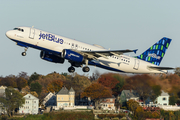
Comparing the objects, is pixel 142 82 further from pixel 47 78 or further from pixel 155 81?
pixel 47 78

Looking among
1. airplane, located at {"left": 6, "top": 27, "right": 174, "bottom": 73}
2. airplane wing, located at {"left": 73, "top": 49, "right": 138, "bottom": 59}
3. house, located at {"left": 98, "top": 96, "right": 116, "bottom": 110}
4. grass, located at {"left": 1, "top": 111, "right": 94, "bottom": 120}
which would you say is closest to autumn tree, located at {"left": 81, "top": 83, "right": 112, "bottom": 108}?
house, located at {"left": 98, "top": 96, "right": 116, "bottom": 110}

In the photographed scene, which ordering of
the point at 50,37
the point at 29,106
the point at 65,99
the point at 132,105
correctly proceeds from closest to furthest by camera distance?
the point at 50,37, the point at 132,105, the point at 29,106, the point at 65,99

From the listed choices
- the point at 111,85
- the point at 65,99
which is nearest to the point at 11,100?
the point at 65,99

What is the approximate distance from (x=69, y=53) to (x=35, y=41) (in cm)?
515

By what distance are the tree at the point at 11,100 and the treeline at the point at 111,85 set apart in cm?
2060

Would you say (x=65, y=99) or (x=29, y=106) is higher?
(x=65, y=99)

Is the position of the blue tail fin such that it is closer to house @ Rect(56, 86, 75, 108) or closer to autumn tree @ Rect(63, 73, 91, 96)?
house @ Rect(56, 86, 75, 108)

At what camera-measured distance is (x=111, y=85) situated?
292 ft

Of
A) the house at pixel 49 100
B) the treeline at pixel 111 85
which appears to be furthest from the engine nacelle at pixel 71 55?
the house at pixel 49 100

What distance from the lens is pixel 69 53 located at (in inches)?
1804

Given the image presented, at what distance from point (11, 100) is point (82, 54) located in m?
58.6

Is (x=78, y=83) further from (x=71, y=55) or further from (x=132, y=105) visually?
(x=71, y=55)

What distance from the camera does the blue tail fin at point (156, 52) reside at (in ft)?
175

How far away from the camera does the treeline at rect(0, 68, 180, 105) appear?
49688mm
